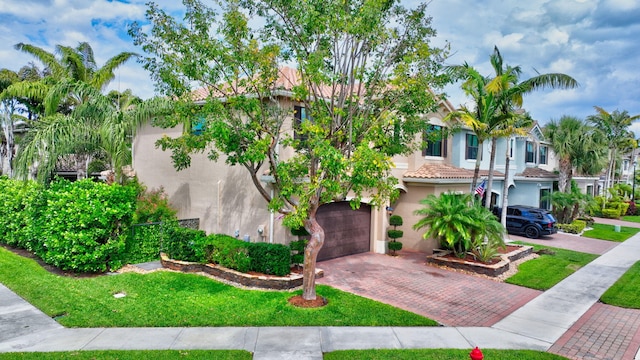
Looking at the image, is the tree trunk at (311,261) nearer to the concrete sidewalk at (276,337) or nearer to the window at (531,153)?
the concrete sidewalk at (276,337)

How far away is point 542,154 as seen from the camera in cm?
3434

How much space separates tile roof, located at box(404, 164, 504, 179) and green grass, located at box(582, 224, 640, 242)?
10642 millimetres

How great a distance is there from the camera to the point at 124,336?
8.15 m

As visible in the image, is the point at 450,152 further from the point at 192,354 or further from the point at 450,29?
the point at 192,354

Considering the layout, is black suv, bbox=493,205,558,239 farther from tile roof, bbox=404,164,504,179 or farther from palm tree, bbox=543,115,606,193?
palm tree, bbox=543,115,606,193

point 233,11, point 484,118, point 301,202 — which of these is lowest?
point 301,202

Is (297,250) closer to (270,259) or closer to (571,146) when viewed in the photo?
(270,259)

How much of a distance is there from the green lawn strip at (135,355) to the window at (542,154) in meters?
33.7

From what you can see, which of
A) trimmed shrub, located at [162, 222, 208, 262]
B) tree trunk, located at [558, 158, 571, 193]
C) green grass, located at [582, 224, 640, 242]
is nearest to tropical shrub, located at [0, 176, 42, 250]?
trimmed shrub, located at [162, 222, 208, 262]

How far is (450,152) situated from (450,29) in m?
9.62

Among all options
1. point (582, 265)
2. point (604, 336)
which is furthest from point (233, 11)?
point (582, 265)

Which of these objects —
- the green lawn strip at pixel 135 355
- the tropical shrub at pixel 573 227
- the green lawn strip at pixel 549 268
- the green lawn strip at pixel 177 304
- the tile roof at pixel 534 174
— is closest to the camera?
the green lawn strip at pixel 135 355

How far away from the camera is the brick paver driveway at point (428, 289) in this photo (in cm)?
1038

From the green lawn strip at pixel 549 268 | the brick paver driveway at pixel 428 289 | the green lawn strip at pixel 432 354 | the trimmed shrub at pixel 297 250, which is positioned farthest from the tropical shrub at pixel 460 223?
the green lawn strip at pixel 432 354
